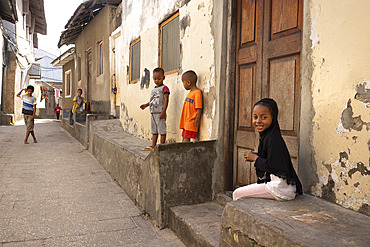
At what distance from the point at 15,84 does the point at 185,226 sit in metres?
17.5

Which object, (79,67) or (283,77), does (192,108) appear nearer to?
(283,77)

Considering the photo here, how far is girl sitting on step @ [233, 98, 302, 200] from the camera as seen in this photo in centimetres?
220

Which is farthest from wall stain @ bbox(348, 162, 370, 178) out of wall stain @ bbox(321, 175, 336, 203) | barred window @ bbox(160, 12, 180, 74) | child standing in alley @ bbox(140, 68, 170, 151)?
barred window @ bbox(160, 12, 180, 74)

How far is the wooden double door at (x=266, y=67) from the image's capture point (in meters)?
2.70

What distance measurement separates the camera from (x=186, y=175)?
11.1 feet

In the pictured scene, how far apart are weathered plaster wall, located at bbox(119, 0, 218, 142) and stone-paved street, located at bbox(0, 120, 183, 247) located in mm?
1258

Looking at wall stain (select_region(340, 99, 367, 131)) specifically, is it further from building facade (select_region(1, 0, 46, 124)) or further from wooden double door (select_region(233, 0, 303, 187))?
building facade (select_region(1, 0, 46, 124))

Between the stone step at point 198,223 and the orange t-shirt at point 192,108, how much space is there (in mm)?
992

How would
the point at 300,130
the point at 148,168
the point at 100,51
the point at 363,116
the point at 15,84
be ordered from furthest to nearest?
the point at 15,84
the point at 100,51
the point at 148,168
the point at 300,130
the point at 363,116

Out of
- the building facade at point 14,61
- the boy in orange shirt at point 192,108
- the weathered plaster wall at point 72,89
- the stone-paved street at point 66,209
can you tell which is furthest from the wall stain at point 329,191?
the weathered plaster wall at point 72,89

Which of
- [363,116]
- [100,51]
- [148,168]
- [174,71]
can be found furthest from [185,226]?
[100,51]

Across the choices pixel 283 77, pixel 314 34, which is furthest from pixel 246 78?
pixel 314 34

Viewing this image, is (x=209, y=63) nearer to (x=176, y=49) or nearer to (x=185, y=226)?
(x=176, y=49)

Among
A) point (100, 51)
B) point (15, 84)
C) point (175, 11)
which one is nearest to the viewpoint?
point (175, 11)
